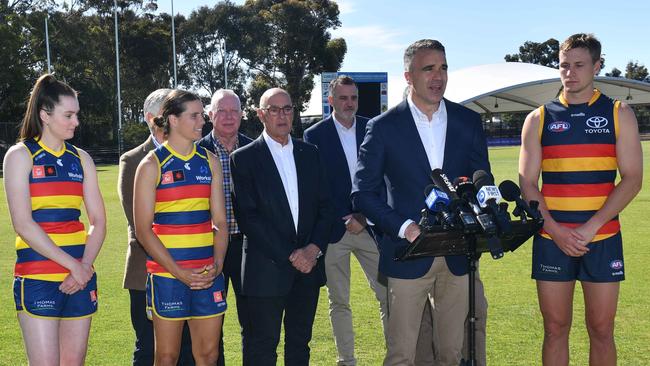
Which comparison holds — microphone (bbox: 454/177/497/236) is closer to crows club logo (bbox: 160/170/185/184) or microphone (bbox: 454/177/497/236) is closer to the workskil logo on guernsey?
the workskil logo on guernsey

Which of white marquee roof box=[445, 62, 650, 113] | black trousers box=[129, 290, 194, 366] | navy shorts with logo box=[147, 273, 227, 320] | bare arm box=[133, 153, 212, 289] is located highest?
white marquee roof box=[445, 62, 650, 113]

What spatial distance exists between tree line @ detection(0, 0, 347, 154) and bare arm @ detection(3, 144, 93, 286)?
4435cm

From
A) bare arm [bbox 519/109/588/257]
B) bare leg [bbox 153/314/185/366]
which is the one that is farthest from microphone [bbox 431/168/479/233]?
bare leg [bbox 153/314/185/366]

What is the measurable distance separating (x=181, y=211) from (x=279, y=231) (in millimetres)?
723

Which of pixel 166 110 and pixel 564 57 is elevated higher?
pixel 564 57

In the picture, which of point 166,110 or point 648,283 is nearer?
point 166,110

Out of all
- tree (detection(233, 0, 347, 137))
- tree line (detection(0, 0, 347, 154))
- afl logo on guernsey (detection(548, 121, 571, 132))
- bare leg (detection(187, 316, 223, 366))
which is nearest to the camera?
bare leg (detection(187, 316, 223, 366))

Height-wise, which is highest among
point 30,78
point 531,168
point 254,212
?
point 30,78

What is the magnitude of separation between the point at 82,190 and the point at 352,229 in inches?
92.8

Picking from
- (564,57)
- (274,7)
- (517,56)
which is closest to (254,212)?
(564,57)

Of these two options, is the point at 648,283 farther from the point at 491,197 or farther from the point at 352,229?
the point at 491,197

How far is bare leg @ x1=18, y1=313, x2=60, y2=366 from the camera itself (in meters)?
3.26

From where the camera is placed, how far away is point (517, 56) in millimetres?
94750

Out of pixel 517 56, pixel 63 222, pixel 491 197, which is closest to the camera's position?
pixel 491 197
